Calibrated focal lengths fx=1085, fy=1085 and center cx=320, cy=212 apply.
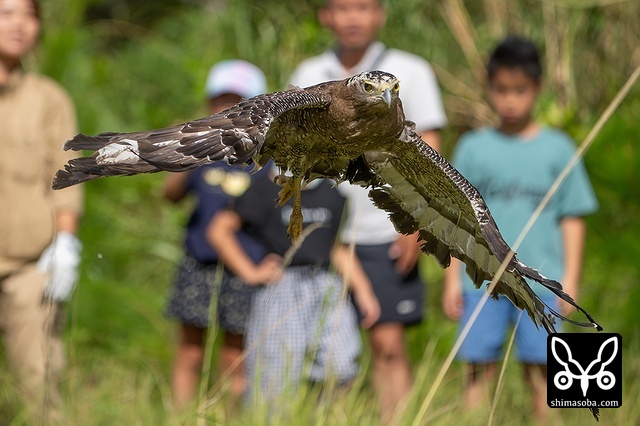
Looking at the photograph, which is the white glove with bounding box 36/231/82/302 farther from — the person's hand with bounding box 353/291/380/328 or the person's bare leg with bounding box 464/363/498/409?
the person's bare leg with bounding box 464/363/498/409

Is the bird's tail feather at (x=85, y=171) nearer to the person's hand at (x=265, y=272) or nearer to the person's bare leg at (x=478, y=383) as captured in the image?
the person's bare leg at (x=478, y=383)

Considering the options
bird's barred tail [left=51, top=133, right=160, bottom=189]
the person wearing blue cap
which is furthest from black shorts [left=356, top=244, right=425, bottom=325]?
bird's barred tail [left=51, top=133, right=160, bottom=189]

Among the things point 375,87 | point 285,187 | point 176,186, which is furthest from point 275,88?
point 375,87

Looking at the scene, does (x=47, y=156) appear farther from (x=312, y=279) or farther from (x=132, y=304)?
(x=132, y=304)

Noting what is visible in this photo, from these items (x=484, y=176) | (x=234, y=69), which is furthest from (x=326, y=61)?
(x=484, y=176)

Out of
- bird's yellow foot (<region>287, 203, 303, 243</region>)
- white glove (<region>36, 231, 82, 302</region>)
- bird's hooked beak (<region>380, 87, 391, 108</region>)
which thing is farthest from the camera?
white glove (<region>36, 231, 82, 302</region>)

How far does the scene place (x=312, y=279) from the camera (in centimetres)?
476

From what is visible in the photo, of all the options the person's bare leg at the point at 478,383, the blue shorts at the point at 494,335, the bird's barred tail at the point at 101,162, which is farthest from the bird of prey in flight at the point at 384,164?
the blue shorts at the point at 494,335

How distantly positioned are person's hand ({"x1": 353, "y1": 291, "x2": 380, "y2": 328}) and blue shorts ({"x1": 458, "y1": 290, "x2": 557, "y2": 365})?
39 centimetres

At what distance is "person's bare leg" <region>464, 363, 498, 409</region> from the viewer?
172 inches

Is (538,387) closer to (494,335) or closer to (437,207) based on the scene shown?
(494,335)

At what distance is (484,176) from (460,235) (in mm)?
1480

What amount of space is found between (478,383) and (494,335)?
216 millimetres

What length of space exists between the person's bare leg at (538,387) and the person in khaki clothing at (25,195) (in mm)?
1973
